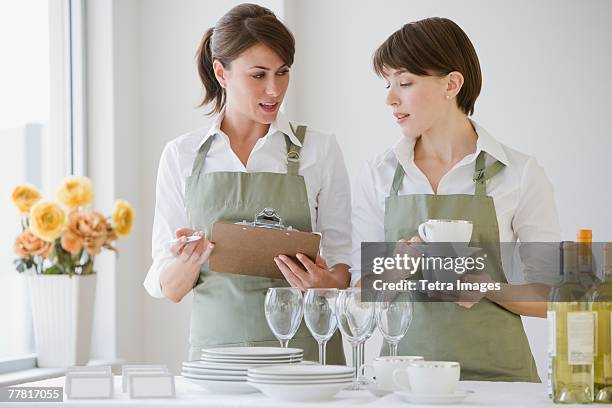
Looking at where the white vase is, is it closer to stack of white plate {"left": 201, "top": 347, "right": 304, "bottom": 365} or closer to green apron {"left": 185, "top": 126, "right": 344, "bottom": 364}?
green apron {"left": 185, "top": 126, "right": 344, "bottom": 364}

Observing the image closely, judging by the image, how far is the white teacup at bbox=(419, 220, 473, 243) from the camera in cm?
207

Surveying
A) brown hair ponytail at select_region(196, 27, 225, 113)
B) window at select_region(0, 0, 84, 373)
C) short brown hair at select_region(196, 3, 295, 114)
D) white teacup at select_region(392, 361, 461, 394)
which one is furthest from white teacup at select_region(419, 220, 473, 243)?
window at select_region(0, 0, 84, 373)

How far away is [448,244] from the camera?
83.0 inches

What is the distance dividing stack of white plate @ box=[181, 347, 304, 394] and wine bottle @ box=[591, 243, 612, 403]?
23.8 inches

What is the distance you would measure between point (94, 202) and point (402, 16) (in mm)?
1616

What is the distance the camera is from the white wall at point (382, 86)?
3914 mm

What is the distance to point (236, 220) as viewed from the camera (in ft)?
8.77

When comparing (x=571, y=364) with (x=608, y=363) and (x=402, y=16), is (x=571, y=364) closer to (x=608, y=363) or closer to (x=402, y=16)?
(x=608, y=363)

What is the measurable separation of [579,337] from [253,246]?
102 centimetres

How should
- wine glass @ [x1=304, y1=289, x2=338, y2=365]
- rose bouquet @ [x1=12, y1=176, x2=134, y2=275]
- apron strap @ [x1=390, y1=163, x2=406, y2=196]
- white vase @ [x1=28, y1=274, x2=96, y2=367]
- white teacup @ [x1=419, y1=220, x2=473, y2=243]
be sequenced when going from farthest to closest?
1. white vase @ [x1=28, y1=274, x2=96, y2=367]
2. rose bouquet @ [x1=12, y1=176, x2=134, y2=275]
3. apron strap @ [x1=390, y1=163, x2=406, y2=196]
4. white teacup @ [x1=419, y1=220, x2=473, y2=243]
5. wine glass @ [x1=304, y1=289, x2=338, y2=365]

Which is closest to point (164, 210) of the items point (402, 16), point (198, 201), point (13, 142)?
point (198, 201)

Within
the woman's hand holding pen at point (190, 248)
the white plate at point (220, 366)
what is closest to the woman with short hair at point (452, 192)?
the woman's hand holding pen at point (190, 248)

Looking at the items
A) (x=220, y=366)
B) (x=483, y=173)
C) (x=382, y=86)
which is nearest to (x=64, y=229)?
(x=382, y=86)

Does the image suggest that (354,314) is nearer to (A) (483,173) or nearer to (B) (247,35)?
(A) (483,173)
